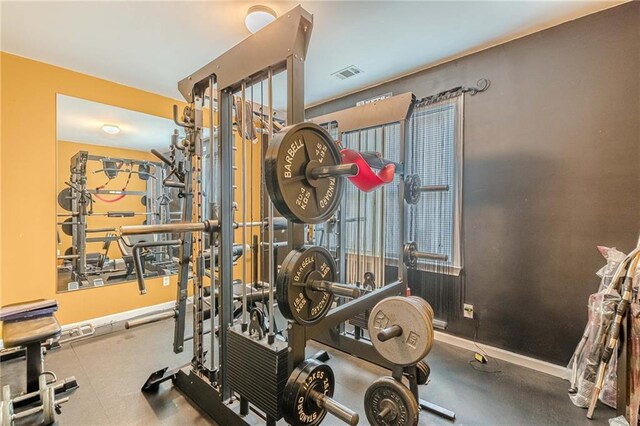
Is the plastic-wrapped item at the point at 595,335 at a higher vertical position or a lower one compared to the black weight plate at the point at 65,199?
lower

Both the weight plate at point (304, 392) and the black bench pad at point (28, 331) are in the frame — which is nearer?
the weight plate at point (304, 392)

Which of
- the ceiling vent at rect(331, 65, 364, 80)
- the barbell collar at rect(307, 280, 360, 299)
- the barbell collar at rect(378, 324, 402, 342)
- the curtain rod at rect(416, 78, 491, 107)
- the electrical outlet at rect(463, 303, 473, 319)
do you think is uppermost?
the ceiling vent at rect(331, 65, 364, 80)

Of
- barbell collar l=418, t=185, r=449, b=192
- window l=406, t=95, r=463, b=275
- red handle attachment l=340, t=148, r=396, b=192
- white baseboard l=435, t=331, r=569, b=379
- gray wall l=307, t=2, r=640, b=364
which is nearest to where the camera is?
red handle attachment l=340, t=148, r=396, b=192

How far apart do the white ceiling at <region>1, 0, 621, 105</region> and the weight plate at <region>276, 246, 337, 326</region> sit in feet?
6.00

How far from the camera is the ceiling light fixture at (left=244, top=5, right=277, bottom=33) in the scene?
2047 mm

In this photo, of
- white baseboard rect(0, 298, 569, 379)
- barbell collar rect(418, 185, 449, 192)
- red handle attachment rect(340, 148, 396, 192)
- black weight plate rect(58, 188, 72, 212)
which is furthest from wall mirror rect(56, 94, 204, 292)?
barbell collar rect(418, 185, 449, 192)

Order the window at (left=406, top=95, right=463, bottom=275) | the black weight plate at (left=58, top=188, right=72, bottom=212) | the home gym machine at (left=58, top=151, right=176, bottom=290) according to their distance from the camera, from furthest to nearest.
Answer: the home gym machine at (left=58, top=151, right=176, bottom=290), the black weight plate at (left=58, top=188, right=72, bottom=212), the window at (left=406, top=95, right=463, bottom=275)

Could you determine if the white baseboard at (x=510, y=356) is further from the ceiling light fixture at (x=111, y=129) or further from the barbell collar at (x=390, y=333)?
the ceiling light fixture at (x=111, y=129)

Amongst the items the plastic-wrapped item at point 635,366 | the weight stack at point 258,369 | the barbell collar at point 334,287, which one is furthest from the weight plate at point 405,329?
the plastic-wrapped item at point 635,366

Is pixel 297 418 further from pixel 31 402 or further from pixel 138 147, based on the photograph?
pixel 138 147

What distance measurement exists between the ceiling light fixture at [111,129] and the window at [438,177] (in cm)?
342

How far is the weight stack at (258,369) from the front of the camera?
1277mm

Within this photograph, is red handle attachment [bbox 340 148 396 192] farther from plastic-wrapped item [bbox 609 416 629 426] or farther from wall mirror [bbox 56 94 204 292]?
wall mirror [bbox 56 94 204 292]

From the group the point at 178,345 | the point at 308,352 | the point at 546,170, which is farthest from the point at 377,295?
the point at 546,170
